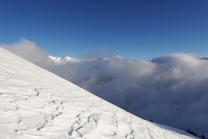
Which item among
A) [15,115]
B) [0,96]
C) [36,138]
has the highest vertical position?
[0,96]

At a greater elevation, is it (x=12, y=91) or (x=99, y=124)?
(x=12, y=91)

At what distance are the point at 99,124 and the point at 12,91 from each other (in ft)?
10.7

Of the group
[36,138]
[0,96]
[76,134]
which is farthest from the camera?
[0,96]

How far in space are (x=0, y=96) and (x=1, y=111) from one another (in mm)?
968

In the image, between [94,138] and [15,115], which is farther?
[94,138]

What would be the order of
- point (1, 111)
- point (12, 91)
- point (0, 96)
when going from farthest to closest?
point (12, 91) < point (0, 96) < point (1, 111)

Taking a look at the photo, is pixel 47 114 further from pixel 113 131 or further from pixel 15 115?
pixel 113 131

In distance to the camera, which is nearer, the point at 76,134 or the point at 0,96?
the point at 76,134

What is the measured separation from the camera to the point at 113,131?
562 cm

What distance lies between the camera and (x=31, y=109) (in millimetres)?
4738

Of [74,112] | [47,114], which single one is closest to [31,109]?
[47,114]

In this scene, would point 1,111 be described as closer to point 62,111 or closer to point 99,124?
point 62,111

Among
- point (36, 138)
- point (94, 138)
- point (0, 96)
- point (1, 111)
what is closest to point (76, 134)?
point (94, 138)

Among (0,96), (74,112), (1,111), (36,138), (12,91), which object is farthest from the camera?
(74,112)
